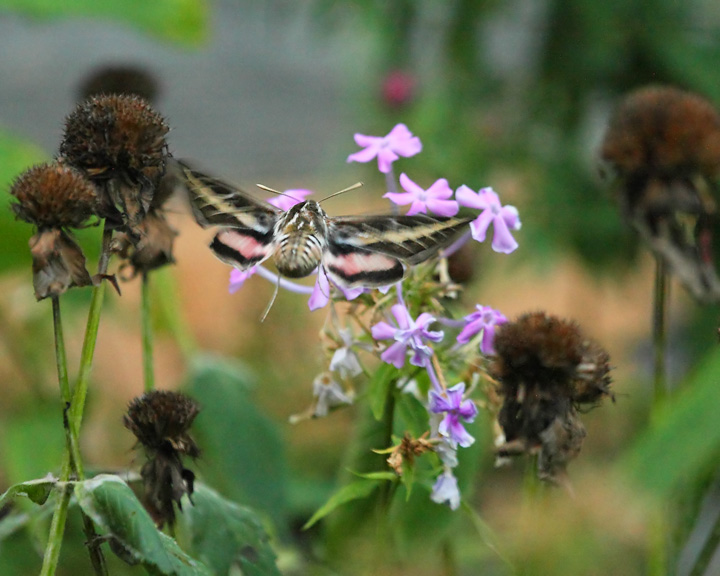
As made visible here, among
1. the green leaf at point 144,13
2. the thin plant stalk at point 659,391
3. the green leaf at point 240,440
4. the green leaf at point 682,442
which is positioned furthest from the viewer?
the green leaf at point 144,13

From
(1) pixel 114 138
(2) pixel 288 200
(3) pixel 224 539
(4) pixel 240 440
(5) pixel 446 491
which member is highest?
(1) pixel 114 138

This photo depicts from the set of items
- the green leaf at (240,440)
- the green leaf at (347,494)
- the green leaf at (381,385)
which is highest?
the green leaf at (381,385)

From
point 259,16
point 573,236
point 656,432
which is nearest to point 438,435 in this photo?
point 656,432

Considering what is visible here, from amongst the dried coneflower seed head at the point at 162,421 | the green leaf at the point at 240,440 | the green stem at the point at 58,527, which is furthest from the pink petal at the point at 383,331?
the green leaf at the point at 240,440

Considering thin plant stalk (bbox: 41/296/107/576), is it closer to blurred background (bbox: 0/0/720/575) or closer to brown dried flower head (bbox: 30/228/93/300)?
brown dried flower head (bbox: 30/228/93/300)

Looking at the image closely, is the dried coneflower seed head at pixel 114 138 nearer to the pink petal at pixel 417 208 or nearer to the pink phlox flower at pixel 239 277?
the pink phlox flower at pixel 239 277

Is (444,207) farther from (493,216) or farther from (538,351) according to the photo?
(538,351)

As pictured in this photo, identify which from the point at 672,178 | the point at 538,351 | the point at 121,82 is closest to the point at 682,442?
the point at 538,351
